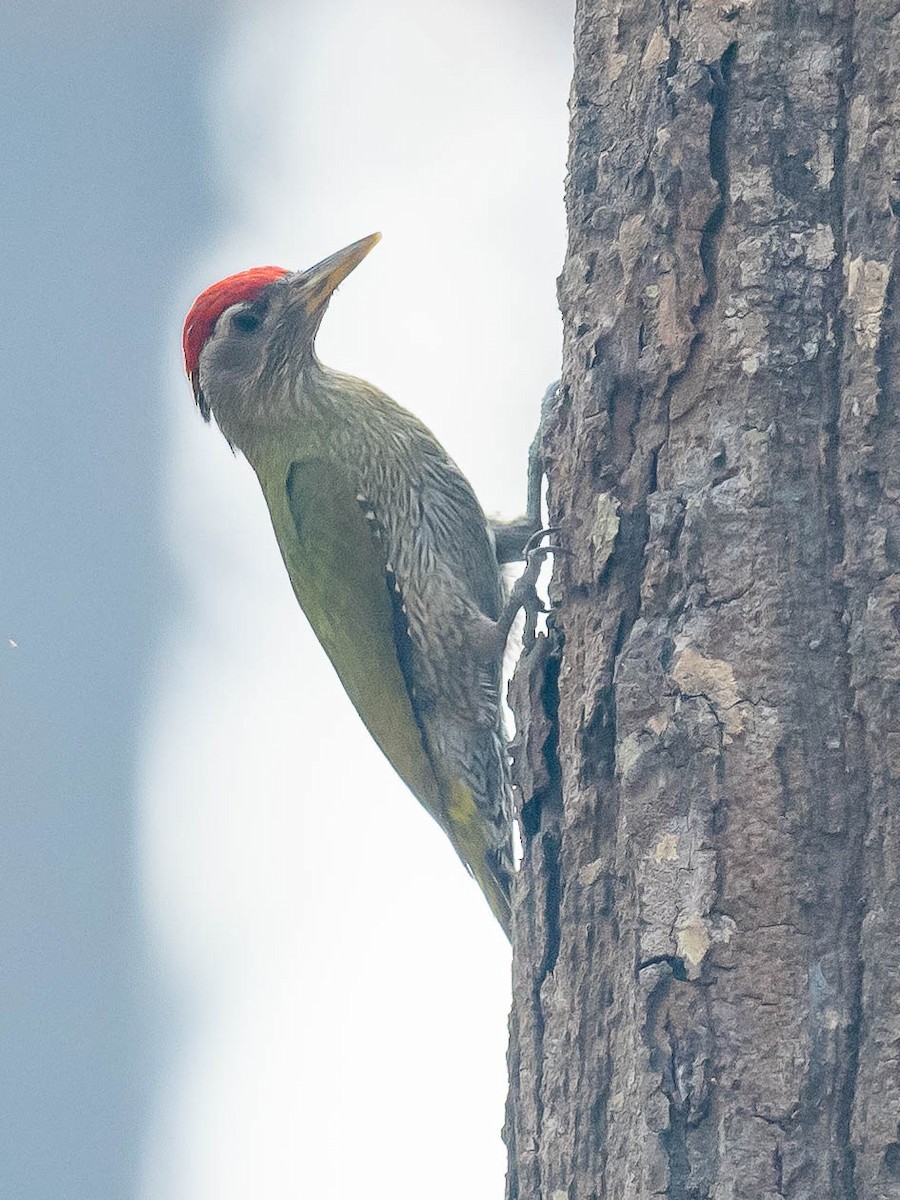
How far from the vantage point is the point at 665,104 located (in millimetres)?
2168

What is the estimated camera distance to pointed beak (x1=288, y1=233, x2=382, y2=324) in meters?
3.85

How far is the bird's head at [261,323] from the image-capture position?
400 centimetres

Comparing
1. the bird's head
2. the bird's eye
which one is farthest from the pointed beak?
the bird's eye

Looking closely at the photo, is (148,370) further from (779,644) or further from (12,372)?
(779,644)

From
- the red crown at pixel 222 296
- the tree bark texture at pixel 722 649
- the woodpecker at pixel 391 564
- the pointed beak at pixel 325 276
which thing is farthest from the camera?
the red crown at pixel 222 296

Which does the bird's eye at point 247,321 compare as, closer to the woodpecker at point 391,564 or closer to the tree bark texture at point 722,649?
the woodpecker at point 391,564

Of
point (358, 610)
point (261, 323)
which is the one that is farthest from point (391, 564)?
point (261, 323)

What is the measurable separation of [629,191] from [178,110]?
4845mm

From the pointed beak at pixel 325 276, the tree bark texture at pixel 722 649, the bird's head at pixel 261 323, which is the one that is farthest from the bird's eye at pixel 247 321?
the tree bark texture at pixel 722 649

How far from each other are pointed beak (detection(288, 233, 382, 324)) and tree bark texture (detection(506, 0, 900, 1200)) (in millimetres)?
1567

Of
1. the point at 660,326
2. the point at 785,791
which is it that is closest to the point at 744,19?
the point at 660,326

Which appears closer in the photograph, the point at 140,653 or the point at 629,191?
the point at 629,191

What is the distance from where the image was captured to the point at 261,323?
4.04 metres

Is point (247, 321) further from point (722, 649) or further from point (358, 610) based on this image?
point (722, 649)
